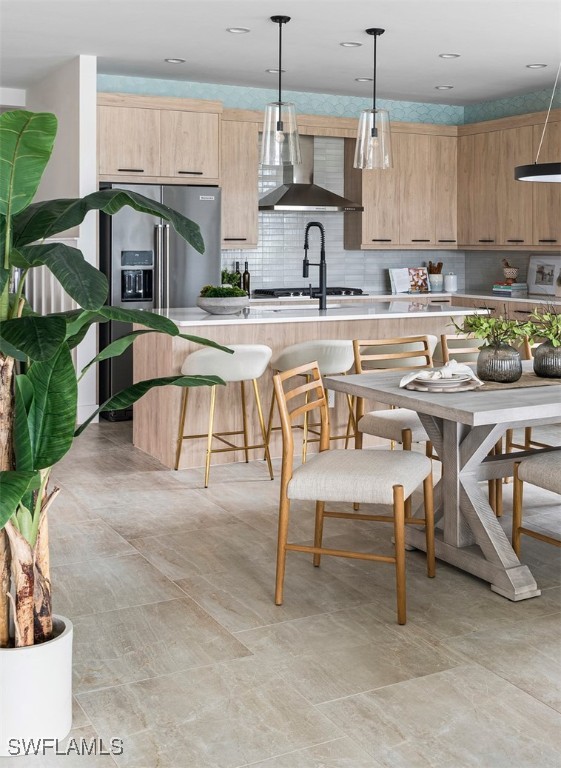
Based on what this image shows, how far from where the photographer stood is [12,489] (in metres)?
2.05

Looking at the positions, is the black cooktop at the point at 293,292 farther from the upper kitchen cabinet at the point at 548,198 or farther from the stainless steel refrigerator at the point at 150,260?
the upper kitchen cabinet at the point at 548,198

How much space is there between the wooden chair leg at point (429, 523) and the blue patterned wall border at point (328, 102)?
16.7 feet

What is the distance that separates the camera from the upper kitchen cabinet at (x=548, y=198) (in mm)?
7516

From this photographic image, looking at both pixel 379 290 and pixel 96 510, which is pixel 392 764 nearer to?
pixel 96 510

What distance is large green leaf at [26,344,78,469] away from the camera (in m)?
2.20

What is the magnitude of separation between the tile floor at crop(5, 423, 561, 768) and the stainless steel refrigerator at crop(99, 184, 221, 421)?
2.72m

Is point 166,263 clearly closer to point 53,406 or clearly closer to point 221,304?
point 221,304

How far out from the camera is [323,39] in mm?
6000

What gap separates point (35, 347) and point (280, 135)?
357 cm

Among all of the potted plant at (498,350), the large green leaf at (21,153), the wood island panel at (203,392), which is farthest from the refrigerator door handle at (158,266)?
the large green leaf at (21,153)

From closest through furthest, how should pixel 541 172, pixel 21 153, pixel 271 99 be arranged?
pixel 21 153 → pixel 541 172 → pixel 271 99

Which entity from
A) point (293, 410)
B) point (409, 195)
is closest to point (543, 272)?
point (409, 195)

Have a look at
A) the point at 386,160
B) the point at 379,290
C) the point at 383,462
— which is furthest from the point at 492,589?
the point at 379,290

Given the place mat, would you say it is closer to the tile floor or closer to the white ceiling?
the tile floor
